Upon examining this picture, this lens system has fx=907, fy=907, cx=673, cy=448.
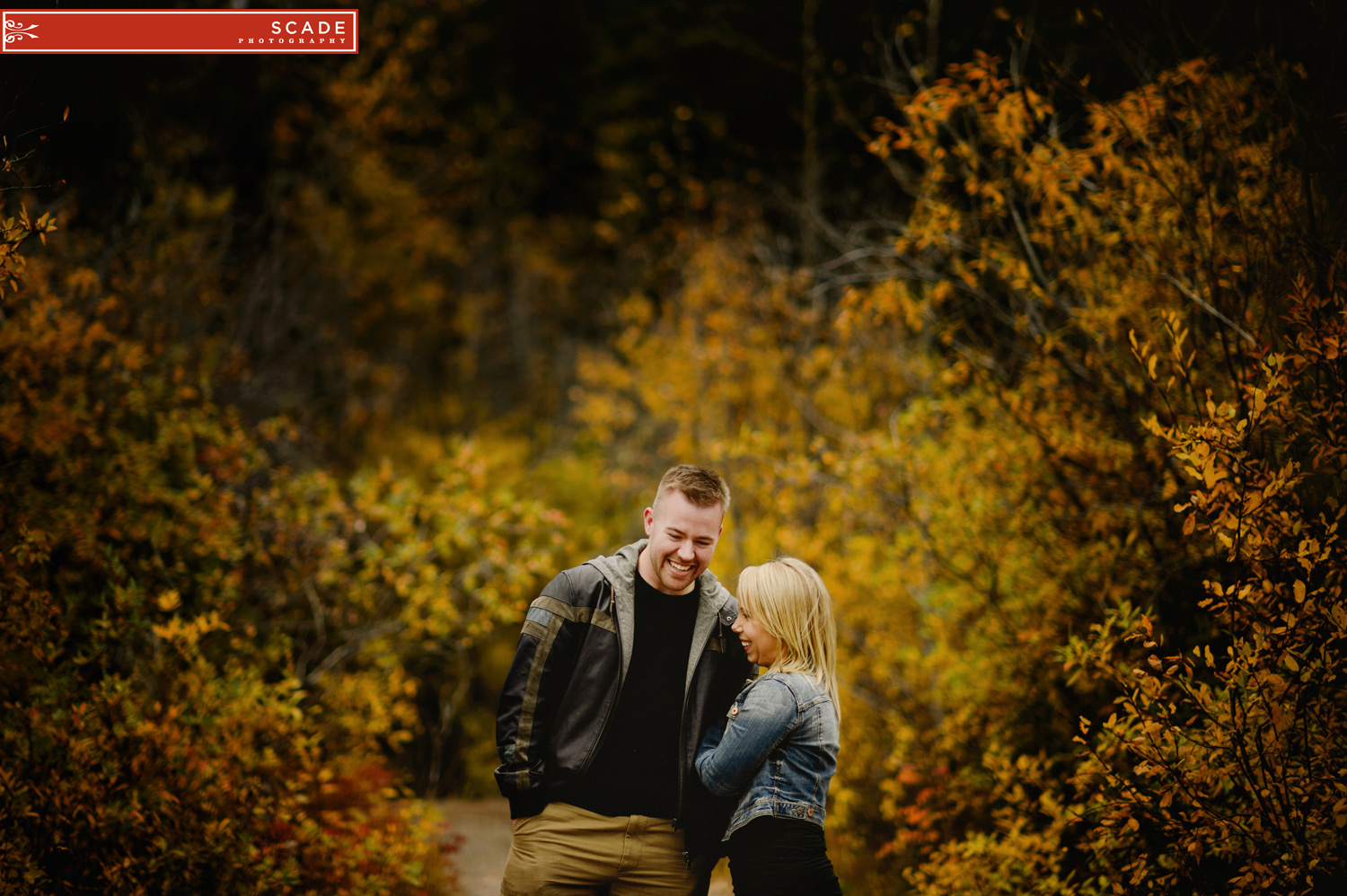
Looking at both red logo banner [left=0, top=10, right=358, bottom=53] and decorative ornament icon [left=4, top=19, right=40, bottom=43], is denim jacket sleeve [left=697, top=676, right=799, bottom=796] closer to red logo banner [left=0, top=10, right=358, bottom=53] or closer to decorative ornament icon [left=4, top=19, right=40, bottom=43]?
red logo banner [left=0, top=10, right=358, bottom=53]

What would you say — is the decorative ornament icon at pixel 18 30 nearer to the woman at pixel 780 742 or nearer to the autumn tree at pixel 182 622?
the autumn tree at pixel 182 622

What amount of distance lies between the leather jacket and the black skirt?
137 mm

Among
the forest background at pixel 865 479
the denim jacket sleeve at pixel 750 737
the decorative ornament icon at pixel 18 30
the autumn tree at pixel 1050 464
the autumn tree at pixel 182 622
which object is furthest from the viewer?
the decorative ornament icon at pixel 18 30

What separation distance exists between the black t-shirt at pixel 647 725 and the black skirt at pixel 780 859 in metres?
0.26

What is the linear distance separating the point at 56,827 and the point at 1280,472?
15.9ft

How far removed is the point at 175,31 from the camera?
16.3 ft

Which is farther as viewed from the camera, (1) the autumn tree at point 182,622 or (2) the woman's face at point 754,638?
(1) the autumn tree at point 182,622

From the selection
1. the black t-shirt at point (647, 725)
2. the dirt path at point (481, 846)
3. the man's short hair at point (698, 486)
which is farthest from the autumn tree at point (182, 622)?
the man's short hair at point (698, 486)

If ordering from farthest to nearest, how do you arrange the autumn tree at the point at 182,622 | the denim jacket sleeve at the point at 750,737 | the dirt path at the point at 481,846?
the dirt path at the point at 481,846
the autumn tree at the point at 182,622
the denim jacket sleeve at the point at 750,737

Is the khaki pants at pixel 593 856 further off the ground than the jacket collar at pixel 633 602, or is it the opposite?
the jacket collar at pixel 633 602

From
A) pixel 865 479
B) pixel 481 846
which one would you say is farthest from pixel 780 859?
pixel 481 846

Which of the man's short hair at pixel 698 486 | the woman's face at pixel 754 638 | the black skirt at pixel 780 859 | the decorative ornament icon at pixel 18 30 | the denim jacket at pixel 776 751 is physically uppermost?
the decorative ornament icon at pixel 18 30

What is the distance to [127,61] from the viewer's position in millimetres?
7820

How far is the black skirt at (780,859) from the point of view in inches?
107
